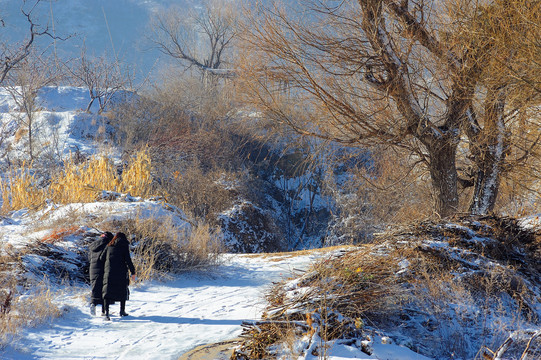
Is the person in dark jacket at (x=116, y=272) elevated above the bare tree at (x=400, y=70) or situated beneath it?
situated beneath

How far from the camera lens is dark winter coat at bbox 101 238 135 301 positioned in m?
5.61

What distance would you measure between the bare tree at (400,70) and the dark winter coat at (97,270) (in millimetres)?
3759

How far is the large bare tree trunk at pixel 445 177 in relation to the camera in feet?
28.3

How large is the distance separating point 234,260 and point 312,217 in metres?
12.8

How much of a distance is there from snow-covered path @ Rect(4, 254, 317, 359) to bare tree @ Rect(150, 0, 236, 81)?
87.3 ft

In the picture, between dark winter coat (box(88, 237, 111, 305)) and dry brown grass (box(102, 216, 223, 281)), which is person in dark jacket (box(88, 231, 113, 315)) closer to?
dark winter coat (box(88, 237, 111, 305))

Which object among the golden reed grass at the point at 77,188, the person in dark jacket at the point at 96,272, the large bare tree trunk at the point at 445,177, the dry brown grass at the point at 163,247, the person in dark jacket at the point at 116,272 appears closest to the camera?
the person in dark jacket at the point at 116,272

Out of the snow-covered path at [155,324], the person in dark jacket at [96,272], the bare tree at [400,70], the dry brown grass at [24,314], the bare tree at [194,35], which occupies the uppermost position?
the bare tree at [194,35]

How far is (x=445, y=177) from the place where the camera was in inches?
346

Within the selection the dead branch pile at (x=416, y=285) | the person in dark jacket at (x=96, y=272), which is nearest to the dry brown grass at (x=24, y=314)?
the person in dark jacket at (x=96, y=272)

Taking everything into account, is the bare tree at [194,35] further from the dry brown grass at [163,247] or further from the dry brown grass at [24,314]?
the dry brown grass at [24,314]

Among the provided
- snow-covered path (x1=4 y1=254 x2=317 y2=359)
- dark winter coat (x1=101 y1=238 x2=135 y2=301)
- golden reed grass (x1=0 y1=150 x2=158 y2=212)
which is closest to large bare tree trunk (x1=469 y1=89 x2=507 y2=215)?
snow-covered path (x1=4 y1=254 x2=317 y2=359)

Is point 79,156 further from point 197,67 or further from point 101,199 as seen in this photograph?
point 197,67

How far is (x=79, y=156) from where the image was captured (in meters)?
18.3
